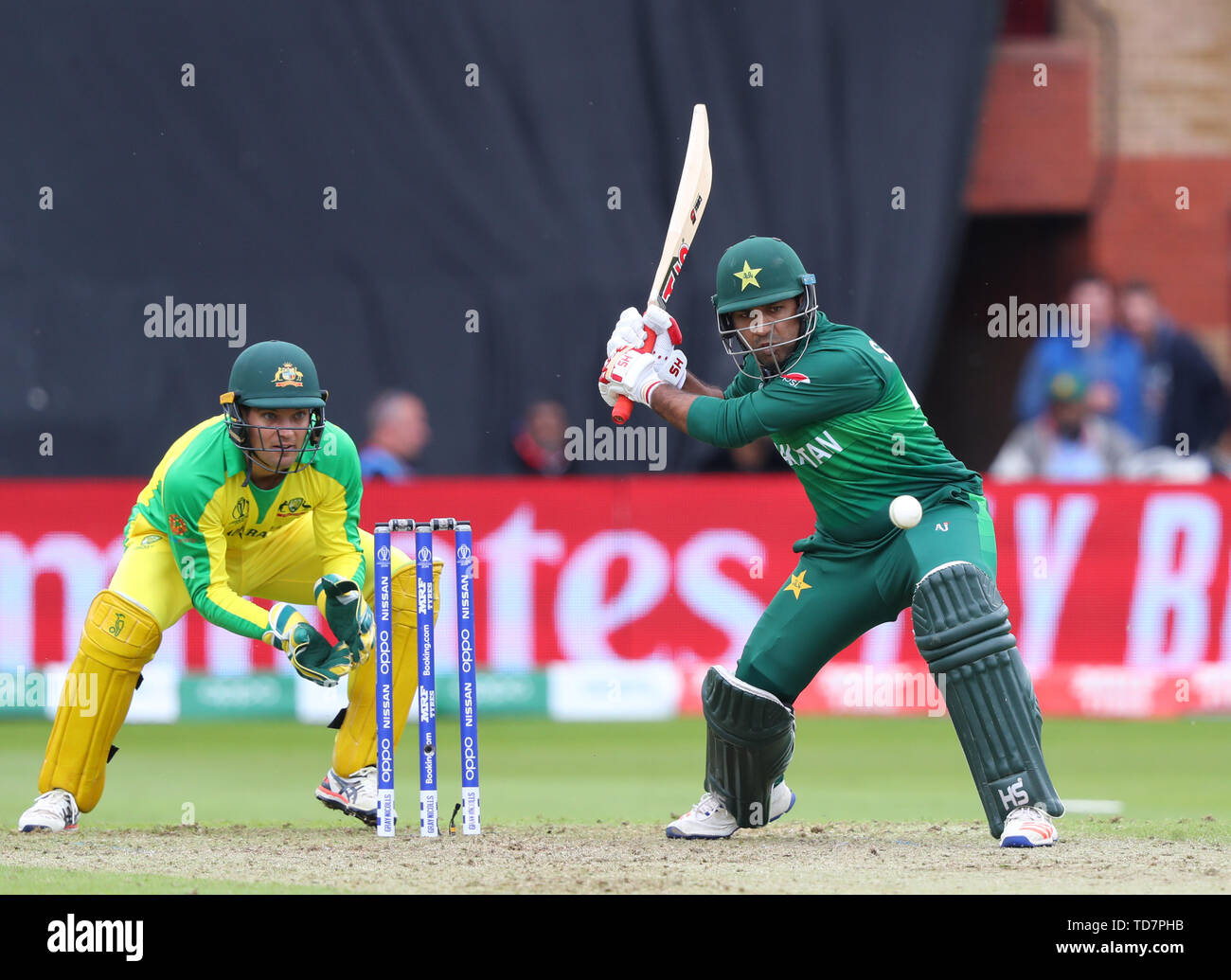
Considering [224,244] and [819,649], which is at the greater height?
[224,244]

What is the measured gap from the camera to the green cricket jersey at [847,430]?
6.45 m

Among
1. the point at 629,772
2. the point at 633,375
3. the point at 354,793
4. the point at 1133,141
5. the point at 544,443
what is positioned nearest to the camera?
the point at 633,375

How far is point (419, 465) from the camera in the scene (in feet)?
41.3

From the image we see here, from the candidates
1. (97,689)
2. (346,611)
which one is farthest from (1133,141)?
(97,689)

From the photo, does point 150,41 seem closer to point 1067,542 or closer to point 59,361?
point 59,361

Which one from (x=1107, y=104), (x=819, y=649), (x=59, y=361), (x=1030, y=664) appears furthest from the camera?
(x=1107, y=104)

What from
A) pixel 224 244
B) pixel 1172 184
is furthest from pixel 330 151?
pixel 1172 184

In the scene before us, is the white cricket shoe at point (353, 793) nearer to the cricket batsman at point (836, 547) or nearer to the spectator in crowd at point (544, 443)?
the cricket batsman at point (836, 547)

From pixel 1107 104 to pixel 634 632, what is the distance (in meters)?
6.45

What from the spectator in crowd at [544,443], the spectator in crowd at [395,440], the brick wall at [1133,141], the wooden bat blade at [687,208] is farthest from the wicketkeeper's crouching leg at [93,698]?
the brick wall at [1133,141]

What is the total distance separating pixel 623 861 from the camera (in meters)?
6.16

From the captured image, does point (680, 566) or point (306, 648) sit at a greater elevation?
point (680, 566)

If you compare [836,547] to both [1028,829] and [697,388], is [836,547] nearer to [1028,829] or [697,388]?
[697,388]

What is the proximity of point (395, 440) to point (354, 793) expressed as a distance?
473 centimetres
